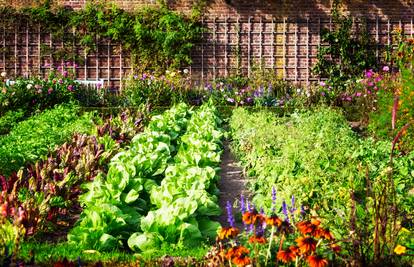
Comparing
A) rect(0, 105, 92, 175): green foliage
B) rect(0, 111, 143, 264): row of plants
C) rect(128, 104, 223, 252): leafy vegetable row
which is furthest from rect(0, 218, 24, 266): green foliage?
rect(0, 105, 92, 175): green foliage

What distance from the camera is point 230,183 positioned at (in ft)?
20.2

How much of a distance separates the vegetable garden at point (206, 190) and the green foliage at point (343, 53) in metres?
2.85

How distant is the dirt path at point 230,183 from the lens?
544cm

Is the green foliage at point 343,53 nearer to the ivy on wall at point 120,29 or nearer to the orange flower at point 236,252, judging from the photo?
the ivy on wall at point 120,29

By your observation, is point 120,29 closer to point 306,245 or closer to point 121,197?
point 121,197

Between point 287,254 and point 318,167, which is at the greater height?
point 287,254

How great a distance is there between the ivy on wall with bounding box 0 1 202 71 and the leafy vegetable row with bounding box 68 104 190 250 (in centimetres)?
812

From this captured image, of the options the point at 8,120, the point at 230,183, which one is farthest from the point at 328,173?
the point at 8,120

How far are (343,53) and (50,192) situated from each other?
10876 mm

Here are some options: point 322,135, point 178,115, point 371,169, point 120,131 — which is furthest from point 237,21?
point 371,169

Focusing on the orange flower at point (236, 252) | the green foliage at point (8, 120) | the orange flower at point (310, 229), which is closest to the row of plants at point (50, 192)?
the orange flower at point (236, 252)

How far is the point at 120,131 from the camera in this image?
26.2ft

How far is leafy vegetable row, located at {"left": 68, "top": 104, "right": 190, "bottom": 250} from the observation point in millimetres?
3922

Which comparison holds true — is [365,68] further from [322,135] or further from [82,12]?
[322,135]
